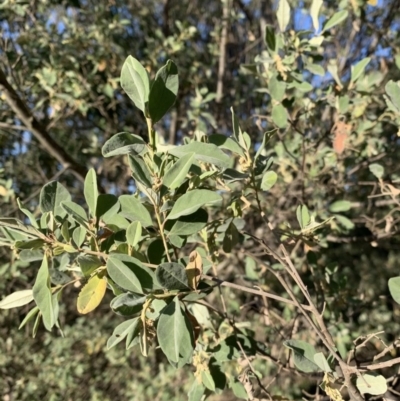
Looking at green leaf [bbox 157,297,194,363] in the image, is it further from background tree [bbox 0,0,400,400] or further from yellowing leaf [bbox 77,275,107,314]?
background tree [bbox 0,0,400,400]

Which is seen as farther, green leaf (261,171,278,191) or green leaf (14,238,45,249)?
green leaf (261,171,278,191)

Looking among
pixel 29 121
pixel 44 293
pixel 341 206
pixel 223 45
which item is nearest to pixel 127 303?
pixel 44 293

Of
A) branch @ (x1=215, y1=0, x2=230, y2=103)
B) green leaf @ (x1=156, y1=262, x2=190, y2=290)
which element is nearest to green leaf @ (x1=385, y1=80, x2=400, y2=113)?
green leaf @ (x1=156, y1=262, x2=190, y2=290)

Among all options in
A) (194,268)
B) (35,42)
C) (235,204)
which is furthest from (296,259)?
(35,42)

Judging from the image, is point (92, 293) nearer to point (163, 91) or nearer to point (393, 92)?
point (163, 91)

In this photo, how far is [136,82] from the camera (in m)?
0.73

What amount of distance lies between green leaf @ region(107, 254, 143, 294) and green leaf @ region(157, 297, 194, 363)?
0.24ft

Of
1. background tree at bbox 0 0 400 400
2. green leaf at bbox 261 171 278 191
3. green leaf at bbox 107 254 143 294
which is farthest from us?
background tree at bbox 0 0 400 400

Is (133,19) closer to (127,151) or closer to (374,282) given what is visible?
(374,282)

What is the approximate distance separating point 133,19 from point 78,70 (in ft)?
5.51

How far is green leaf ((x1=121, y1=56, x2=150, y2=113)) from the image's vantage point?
0.73m

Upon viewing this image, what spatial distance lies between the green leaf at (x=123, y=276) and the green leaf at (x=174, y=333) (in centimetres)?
7

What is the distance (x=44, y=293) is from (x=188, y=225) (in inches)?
10.9

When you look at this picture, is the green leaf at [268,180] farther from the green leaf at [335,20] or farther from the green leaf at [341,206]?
the green leaf at [341,206]
